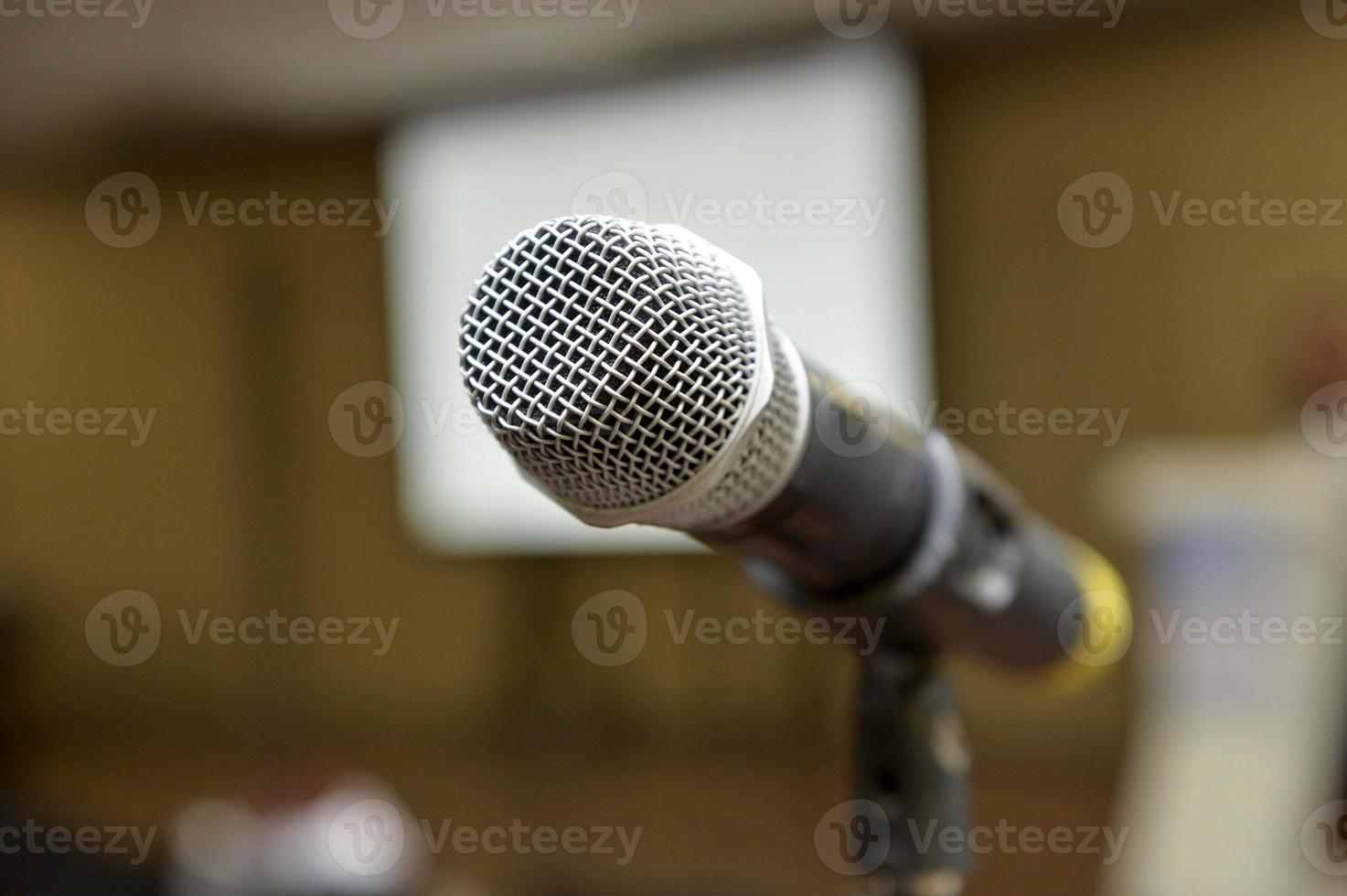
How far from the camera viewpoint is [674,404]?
534 millimetres

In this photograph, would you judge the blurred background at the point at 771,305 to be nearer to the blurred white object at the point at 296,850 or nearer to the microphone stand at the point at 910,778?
the blurred white object at the point at 296,850

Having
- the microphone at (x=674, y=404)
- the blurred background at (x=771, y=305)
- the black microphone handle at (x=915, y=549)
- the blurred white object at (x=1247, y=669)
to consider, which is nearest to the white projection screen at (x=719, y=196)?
the blurred background at (x=771, y=305)

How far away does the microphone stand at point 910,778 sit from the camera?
76 centimetres

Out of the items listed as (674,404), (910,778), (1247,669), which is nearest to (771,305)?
(1247,669)

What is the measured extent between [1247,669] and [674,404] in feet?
8.46

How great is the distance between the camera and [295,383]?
16.3ft

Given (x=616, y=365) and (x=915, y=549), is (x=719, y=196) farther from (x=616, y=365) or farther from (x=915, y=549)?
(x=616, y=365)

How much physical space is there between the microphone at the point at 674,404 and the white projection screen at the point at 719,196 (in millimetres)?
2459

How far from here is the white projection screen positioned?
3416 mm

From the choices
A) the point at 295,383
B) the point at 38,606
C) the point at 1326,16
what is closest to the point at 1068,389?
the point at 1326,16

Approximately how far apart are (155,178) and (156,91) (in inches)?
34.8

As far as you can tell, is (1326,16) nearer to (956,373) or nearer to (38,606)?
(956,373)

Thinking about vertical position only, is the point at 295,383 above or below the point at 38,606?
above

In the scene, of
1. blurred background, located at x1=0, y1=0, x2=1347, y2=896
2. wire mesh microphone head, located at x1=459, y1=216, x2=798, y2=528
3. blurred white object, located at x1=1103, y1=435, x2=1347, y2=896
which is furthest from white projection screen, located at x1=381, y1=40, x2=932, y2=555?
wire mesh microphone head, located at x1=459, y1=216, x2=798, y2=528
